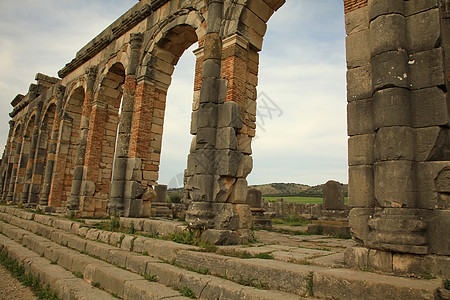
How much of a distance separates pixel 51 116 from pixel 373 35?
1812 centimetres

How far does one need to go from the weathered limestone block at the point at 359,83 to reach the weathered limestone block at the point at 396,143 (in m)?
0.73

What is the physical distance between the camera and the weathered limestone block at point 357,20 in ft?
15.2

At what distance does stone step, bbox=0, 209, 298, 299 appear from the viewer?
3643 mm

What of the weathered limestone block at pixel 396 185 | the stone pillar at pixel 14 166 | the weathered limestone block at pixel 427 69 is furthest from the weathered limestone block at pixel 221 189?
the stone pillar at pixel 14 166

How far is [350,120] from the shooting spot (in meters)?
4.49

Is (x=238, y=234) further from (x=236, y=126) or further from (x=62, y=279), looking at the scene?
(x=62, y=279)

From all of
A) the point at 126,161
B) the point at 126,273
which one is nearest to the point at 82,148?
the point at 126,161

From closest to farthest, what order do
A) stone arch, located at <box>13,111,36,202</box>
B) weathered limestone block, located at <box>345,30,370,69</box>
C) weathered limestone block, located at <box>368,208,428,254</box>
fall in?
weathered limestone block, located at <box>368,208,428,254</box>, weathered limestone block, located at <box>345,30,370,69</box>, stone arch, located at <box>13,111,36,202</box>

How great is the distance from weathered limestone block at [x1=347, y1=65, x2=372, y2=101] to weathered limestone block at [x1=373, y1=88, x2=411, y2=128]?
378 mm

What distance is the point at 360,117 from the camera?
4.39 m

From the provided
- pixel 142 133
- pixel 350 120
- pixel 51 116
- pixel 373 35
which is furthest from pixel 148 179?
pixel 51 116

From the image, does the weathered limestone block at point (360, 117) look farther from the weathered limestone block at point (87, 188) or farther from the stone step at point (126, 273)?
the weathered limestone block at point (87, 188)

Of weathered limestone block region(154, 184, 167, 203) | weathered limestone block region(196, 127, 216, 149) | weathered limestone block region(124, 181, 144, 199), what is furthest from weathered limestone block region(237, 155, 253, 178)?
weathered limestone block region(154, 184, 167, 203)

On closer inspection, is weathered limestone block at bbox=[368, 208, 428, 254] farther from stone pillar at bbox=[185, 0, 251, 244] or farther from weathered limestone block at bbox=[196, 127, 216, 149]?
weathered limestone block at bbox=[196, 127, 216, 149]
